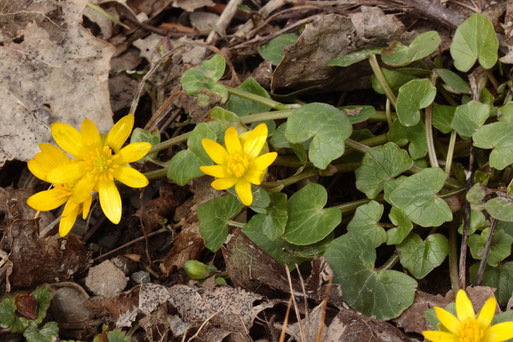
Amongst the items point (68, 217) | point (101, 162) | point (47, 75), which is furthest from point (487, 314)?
point (47, 75)

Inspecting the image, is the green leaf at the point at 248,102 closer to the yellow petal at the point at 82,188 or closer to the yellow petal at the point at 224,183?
the yellow petal at the point at 224,183

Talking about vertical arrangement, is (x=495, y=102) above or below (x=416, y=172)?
above

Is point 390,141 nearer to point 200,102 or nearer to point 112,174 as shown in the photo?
point 200,102

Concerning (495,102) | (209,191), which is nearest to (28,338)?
(209,191)

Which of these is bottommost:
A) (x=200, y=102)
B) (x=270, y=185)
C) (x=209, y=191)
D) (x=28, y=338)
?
(x=28, y=338)

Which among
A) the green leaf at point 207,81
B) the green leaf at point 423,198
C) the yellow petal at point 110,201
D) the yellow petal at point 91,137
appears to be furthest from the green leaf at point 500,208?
the yellow petal at point 91,137

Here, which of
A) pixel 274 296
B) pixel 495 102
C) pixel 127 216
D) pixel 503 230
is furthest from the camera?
pixel 127 216

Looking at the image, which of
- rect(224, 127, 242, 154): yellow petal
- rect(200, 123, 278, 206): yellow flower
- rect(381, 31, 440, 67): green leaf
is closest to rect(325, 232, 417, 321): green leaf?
rect(200, 123, 278, 206): yellow flower
